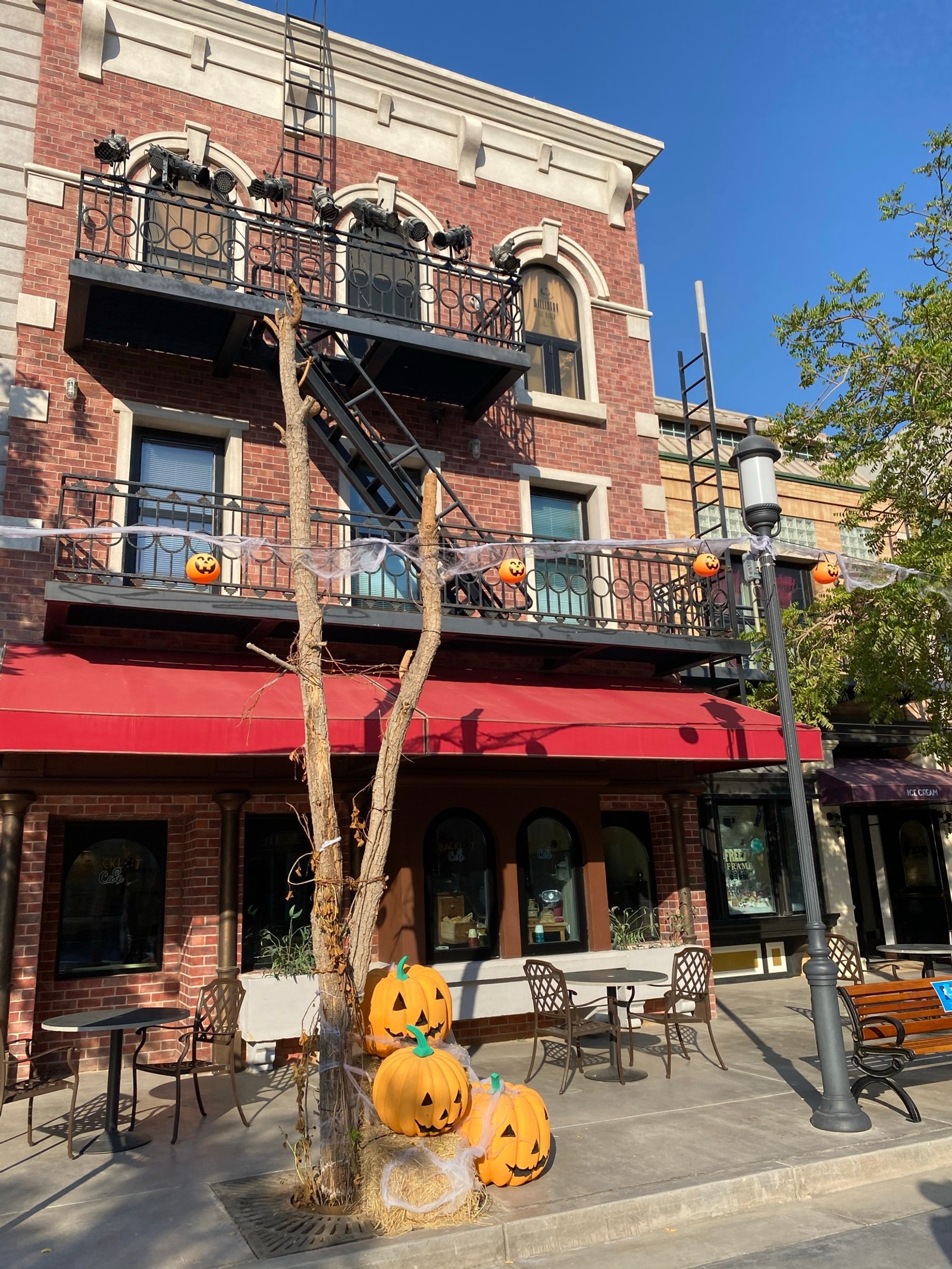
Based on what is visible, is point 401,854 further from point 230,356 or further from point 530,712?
point 230,356

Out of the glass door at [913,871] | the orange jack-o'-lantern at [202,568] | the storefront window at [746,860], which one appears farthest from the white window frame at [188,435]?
the glass door at [913,871]

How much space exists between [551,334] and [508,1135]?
10.7 m

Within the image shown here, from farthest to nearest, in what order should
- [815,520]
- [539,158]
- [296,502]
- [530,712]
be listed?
[815,520] → [539,158] → [530,712] → [296,502]

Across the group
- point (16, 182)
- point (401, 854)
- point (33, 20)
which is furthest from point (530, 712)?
point (33, 20)

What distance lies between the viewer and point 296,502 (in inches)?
231

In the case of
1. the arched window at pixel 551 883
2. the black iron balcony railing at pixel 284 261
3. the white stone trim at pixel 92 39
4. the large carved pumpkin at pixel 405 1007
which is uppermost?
the white stone trim at pixel 92 39

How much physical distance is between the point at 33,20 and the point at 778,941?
16.0 m

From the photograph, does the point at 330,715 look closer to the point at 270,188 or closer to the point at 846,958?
the point at 270,188

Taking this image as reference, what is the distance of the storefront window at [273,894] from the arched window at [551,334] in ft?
22.6

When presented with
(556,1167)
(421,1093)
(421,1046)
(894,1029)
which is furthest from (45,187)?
(894,1029)

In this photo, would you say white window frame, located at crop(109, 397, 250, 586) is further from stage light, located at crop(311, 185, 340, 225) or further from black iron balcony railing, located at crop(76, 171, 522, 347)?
stage light, located at crop(311, 185, 340, 225)

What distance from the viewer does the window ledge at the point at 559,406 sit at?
41.0 ft

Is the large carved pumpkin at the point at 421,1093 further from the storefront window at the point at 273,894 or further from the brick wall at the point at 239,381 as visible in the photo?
the brick wall at the point at 239,381

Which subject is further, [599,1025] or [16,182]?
[16,182]
